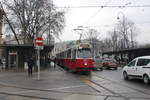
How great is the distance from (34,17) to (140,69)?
21.5 meters

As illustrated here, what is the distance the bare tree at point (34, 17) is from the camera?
28609 mm

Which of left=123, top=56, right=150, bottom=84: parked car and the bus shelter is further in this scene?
the bus shelter

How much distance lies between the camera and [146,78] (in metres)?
12.3

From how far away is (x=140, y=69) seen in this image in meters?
13.0

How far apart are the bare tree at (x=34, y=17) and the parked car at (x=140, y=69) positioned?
60.9ft

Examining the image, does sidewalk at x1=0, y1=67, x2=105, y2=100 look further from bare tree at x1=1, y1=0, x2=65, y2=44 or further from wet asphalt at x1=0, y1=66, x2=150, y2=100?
bare tree at x1=1, y1=0, x2=65, y2=44

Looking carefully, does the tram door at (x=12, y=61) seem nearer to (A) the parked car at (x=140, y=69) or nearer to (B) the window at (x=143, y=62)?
(A) the parked car at (x=140, y=69)

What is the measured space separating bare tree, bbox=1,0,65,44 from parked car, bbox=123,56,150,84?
1857cm

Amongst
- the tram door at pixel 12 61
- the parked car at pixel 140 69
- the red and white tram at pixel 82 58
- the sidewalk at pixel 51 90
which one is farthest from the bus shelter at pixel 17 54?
the parked car at pixel 140 69

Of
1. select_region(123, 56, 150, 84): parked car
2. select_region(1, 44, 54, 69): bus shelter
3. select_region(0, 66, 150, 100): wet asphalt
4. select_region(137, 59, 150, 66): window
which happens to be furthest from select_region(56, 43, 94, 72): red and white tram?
select_region(1, 44, 54, 69): bus shelter

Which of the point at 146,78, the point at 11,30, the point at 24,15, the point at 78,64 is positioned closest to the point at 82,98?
the point at 146,78

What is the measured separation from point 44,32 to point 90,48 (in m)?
15.6

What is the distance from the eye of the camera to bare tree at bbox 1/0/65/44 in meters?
28.6

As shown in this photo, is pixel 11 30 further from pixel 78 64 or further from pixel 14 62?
pixel 78 64
